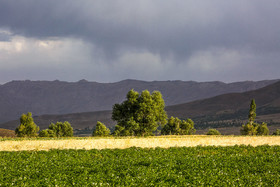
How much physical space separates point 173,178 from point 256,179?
590cm

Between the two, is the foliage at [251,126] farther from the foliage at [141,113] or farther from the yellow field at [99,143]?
the yellow field at [99,143]

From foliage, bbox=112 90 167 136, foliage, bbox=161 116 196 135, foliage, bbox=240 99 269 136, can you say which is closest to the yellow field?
foliage, bbox=112 90 167 136

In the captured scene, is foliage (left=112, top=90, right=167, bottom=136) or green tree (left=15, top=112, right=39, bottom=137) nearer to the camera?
foliage (left=112, top=90, right=167, bottom=136)

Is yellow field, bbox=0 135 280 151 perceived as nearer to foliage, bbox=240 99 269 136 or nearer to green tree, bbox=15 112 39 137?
green tree, bbox=15 112 39 137

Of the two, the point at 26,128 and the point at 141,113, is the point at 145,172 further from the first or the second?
the point at 26,128

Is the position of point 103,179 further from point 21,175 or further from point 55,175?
point 21,175

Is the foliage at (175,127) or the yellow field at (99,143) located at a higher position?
the yellow field at (99,143)

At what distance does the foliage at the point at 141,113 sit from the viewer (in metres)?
71.5

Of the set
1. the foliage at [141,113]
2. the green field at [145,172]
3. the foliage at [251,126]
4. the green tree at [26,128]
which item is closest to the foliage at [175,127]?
the foliage at [251,126]

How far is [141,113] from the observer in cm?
7169

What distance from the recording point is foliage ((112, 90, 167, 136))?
235ft

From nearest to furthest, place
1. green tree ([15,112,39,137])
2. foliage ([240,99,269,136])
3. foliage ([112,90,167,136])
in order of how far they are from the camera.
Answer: foliage ([112,90,167,136]) → green tree ([15,112,39,137]) → foliage ([240,99,269,136])

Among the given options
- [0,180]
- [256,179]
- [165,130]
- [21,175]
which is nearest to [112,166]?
[21,175]

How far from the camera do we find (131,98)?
246 feet
